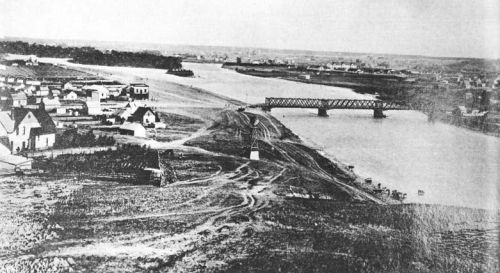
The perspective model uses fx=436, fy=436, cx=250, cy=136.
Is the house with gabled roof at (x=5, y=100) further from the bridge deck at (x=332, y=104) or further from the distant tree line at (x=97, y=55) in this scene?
the bridge deck at (x=332, y=104)

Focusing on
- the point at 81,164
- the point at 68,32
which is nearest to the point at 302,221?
the point at 81,164

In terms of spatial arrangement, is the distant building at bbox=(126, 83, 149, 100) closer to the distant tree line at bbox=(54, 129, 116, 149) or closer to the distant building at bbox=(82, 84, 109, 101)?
the distant building at bbox=(82, 84, 109, 101)

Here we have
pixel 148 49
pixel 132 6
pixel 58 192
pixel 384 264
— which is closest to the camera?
pixel 384 264

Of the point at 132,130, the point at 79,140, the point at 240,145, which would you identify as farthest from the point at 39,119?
the point at 240,145

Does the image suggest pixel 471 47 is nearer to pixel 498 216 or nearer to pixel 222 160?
pixel 498 216

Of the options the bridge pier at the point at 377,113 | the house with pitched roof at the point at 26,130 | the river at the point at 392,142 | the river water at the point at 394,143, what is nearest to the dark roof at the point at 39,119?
the house with pitched roof at the point at 26,130
